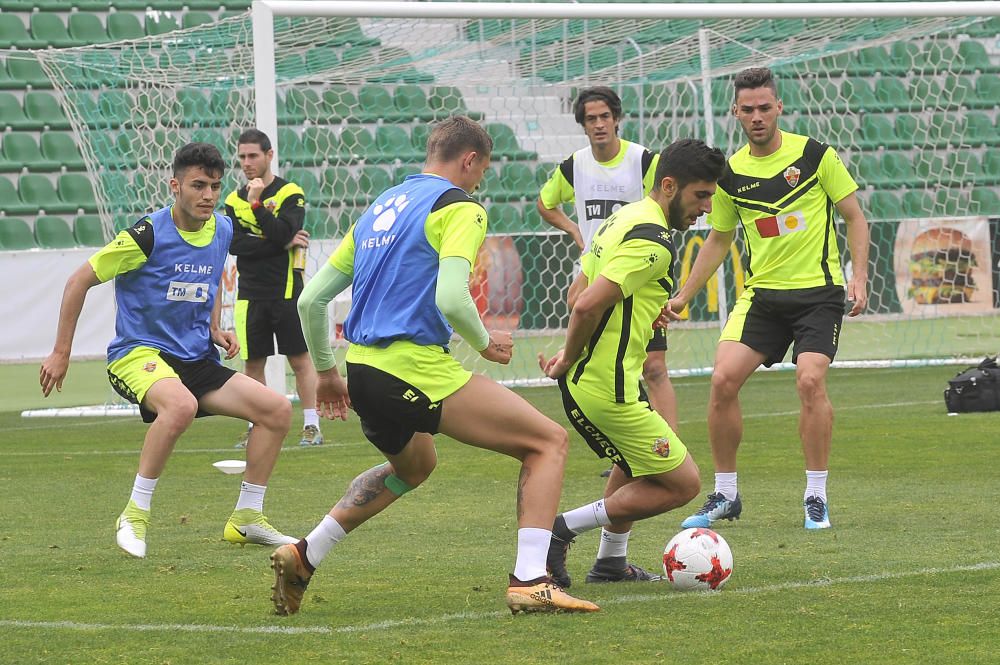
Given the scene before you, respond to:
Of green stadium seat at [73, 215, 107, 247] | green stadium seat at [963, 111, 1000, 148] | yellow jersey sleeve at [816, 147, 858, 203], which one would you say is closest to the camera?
yellow jersey sleeve at [816, 147, 858, 203]

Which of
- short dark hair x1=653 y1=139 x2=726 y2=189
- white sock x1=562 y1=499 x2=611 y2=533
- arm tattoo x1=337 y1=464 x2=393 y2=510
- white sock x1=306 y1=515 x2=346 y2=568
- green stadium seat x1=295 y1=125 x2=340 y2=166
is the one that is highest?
short dark hair x1=653 y1=139 x2=726 y2=189

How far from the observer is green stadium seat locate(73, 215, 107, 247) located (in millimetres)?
19656

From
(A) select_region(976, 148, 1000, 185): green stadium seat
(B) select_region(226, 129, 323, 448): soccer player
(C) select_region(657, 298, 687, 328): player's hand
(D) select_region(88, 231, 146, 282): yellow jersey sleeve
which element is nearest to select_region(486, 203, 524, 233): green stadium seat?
(A) select_region(976, 148, 1000, 185): green stadium seat

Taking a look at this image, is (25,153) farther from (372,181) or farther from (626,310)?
(626,310)

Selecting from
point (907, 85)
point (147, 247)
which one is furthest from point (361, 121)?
point (147, 247)

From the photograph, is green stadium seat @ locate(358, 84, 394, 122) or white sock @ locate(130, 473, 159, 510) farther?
green stadium seat @ locate(358, 84, 394, 122)

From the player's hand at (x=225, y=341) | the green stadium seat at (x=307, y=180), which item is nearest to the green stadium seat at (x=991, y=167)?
the green stadium seat at (x=307, y=180)

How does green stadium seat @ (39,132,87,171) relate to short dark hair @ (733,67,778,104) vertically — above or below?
below

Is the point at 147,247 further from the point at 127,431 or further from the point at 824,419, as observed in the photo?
the point at 127,431

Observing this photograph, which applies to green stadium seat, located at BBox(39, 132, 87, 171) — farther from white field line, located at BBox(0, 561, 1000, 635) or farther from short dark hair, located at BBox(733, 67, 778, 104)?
white field line, located at BBox(0, 561, 1000, 635)

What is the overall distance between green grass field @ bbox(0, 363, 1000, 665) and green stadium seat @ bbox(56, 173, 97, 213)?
31.1ft

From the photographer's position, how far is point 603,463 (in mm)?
9758

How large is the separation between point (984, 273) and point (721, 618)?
619 inches

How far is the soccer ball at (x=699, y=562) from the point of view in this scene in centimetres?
536
